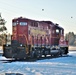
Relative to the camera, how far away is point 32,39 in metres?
26.6

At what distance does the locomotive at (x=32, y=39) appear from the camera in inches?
969

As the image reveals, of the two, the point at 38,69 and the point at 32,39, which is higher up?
the point at 32,39

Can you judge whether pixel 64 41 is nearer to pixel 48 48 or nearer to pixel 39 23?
pixel 48 48

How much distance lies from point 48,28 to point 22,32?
16.6ft

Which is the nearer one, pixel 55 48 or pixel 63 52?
pixel 55 48

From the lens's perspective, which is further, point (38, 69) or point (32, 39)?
point (32, 39)

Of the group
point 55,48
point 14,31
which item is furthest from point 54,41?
point 14,31

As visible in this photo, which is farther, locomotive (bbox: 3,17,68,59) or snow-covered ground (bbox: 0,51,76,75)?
locomotive (bbox: 3,17,68,59)

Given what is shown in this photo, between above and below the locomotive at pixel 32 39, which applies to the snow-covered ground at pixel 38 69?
below

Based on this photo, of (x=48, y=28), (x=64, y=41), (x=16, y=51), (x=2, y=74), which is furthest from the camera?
(x=64, y=41)

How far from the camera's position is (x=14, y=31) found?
27.2 m

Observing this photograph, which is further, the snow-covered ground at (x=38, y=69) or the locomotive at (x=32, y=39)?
the locomotive at (x=32, y=39)

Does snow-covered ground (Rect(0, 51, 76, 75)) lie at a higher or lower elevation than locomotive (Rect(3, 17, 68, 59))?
lower

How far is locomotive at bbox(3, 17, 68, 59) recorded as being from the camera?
2461cm
